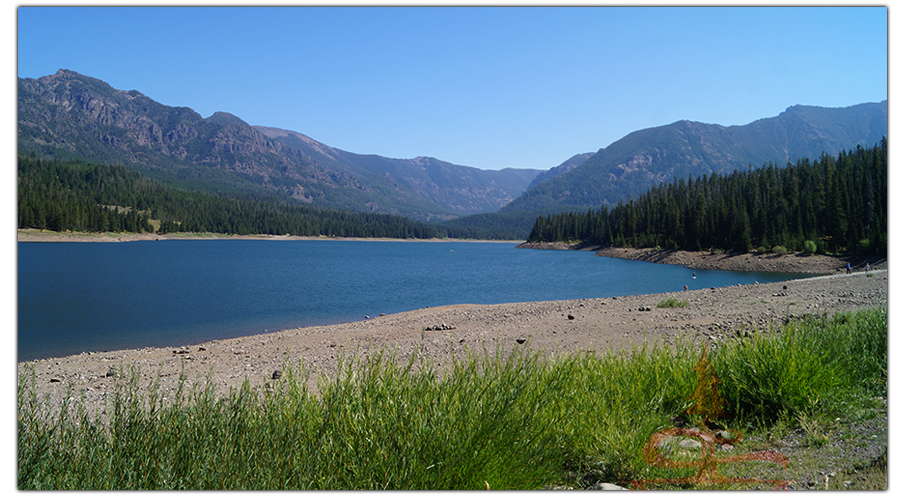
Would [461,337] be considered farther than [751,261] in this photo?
No

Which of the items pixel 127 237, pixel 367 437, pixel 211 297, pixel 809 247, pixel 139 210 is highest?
pixel 139 210

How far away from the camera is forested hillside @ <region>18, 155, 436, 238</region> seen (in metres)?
73.0

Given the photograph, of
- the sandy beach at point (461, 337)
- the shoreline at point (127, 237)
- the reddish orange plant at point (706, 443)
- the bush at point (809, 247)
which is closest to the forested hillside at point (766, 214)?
the bush at point (809, 247)

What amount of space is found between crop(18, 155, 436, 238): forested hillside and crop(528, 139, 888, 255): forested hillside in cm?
8347

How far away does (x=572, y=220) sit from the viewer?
13600 cm

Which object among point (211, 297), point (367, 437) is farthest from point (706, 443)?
point (211, 297)

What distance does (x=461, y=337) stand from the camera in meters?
13.8

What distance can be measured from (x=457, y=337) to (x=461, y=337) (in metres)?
0.17

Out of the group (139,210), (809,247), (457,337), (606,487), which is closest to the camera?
(606,487)

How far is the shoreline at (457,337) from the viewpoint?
10.3m

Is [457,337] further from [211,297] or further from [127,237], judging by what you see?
[127,237]

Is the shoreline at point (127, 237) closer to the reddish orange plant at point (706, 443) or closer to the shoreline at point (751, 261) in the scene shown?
the reddish orange plant at point (706, 443)
